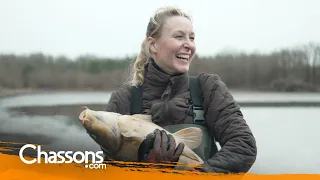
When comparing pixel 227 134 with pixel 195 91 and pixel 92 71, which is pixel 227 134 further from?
pixel 92 71

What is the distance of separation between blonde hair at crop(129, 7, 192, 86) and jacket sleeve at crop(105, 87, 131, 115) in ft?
0.15

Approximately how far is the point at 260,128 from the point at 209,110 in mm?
883

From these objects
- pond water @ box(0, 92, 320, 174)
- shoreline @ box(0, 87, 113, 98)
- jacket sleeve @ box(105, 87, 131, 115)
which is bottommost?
pond water @ box(0, 92, 320, 174)

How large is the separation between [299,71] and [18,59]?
129 cm

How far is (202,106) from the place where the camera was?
1315 mm

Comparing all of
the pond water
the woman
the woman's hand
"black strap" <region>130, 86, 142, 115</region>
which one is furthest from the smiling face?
the pond water

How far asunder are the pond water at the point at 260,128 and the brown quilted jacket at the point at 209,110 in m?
0.16

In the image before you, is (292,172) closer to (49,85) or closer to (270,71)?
(270,71)

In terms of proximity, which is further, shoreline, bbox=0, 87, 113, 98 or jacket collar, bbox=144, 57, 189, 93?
shoreline, bbox=0, 87, 113, 98

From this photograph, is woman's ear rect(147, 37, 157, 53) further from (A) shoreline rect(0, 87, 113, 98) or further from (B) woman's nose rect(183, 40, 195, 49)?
(A) shoreline rect(0, 87, 113, 98)

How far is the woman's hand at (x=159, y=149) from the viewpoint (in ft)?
4.17

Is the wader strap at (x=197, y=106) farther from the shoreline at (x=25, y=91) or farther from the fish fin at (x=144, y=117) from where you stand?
the shoreline at (x=25, y=91)

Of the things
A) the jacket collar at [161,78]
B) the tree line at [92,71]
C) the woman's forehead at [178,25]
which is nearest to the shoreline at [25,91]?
the tree line at [92,71]

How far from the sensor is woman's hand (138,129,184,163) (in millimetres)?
1270
